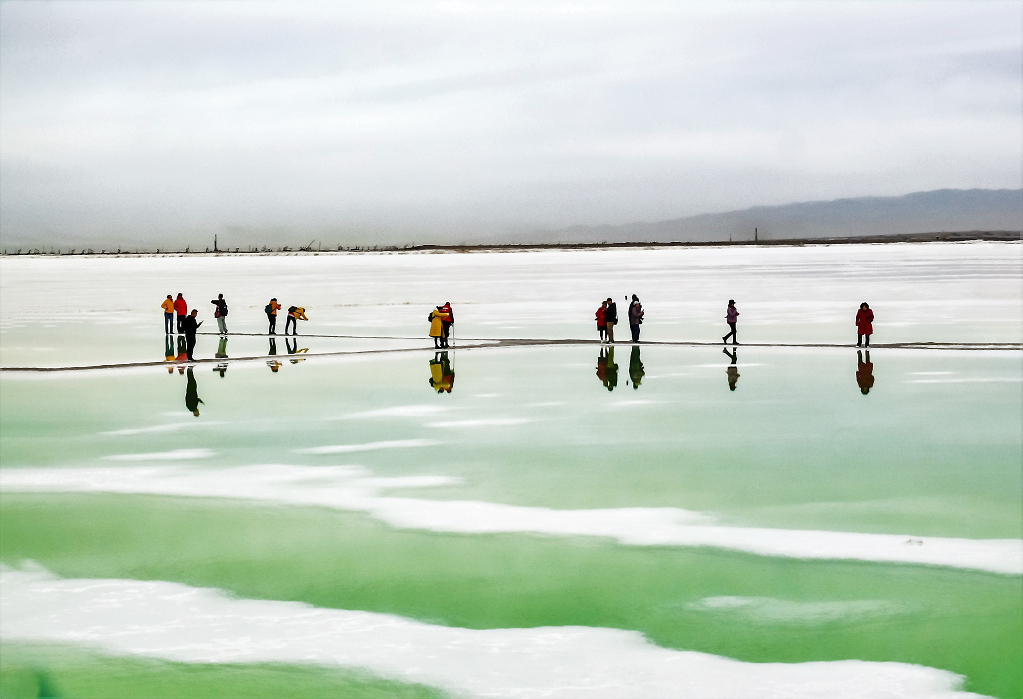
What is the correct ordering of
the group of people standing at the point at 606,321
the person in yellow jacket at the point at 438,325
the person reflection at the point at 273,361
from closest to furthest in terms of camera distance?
the person reflection at the point at 273,361 → the group of people standing at the point at 606,321 → the person in yellow jacket at the point at 438,325

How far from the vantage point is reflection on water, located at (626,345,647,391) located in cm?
2350

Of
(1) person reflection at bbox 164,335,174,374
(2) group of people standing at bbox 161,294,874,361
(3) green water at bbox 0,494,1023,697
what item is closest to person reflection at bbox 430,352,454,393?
(2) group of people standing at bbox 161,294,874,361

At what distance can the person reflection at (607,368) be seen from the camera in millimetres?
23312

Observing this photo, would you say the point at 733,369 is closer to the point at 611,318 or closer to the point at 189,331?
the point at 611,318

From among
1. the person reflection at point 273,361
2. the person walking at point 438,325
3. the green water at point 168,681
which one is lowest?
the green water at point 168,681

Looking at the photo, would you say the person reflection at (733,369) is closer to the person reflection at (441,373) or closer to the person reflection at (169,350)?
the person reflection at (441,373)

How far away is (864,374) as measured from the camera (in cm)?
2395

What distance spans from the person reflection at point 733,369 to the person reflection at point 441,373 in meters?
5.65

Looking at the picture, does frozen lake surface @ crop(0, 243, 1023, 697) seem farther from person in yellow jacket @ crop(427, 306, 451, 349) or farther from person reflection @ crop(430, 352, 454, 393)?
person in yellow jacket @ crop(427, 306, 451, 349)

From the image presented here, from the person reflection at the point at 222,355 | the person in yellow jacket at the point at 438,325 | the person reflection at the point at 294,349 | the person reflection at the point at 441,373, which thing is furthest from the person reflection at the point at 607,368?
the person reflection at the point at 222,355

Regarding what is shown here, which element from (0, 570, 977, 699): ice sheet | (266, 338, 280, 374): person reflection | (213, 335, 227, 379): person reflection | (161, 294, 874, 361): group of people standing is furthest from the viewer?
(161, 294, 874, 361): group of people standing

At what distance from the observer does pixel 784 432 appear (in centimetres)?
1659

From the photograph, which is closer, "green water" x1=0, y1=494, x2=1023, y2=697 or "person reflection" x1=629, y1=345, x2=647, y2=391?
"green water" x1=0, y1=494, x2=1023, y2=697

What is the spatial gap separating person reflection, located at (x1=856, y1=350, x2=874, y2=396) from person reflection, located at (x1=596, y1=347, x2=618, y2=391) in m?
4.83
